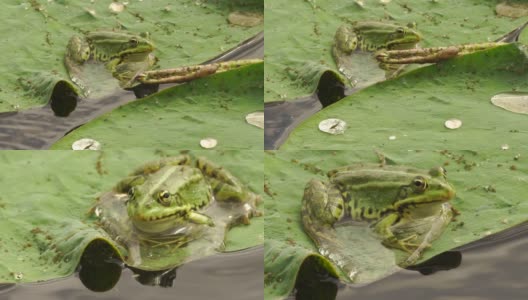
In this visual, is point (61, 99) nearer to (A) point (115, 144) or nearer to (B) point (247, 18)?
(A) point (115, 144)

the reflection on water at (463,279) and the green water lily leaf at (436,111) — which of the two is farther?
the green water lily leaf at (436,111)

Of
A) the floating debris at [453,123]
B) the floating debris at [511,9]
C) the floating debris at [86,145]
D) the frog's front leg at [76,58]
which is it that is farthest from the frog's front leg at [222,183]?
the floating debris at [511,9]

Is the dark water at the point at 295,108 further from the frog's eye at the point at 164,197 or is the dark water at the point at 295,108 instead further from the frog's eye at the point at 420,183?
the frog's eye at the point at 420,183

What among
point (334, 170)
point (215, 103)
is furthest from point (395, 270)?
point (215, 103)

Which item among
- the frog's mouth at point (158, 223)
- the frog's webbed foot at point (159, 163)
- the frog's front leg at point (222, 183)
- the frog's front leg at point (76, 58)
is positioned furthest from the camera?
the frog's front leg at point (76, 58)

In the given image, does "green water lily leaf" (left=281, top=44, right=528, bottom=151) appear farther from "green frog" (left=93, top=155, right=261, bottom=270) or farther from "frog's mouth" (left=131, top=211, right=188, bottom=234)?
"frog's mouth" (left=131, top=211, right=188, bottom=234)

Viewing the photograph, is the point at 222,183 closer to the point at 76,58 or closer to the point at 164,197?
the point at 164,197

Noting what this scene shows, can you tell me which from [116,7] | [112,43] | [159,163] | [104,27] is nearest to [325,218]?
[159,163]
